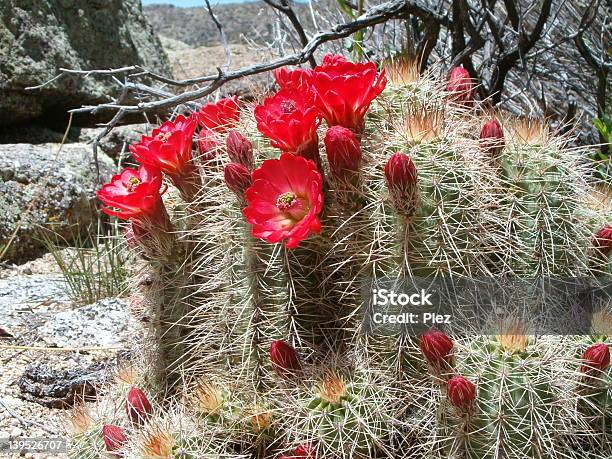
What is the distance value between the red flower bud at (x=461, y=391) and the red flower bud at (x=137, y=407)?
779 millimetres

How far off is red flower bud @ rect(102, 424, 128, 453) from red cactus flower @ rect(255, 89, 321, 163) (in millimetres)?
777

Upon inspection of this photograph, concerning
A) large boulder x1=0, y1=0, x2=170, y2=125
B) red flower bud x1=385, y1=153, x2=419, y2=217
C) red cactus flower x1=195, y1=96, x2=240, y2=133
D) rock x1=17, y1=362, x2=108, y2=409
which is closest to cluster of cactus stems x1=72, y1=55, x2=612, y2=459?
red flower bud x1=385, y1=153, x2=419, y2=217

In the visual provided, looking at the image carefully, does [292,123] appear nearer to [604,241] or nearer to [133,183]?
[133,183]

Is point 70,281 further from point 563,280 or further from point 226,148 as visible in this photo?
point 563,280

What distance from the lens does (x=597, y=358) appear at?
148 centimetres

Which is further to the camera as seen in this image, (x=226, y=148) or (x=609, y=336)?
(x=226, y=148)

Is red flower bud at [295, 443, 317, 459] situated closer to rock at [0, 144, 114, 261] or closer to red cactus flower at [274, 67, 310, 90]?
red cactus flower at [274, 67, 310, 90]

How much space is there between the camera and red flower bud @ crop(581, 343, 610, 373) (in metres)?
1.48

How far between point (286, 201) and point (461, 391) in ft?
1.83

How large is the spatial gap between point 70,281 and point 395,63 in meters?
1.88

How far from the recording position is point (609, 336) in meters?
1.56

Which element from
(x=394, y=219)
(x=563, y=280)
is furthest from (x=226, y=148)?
(x=563, y=280)

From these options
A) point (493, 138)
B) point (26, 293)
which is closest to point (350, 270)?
point (493, 138)

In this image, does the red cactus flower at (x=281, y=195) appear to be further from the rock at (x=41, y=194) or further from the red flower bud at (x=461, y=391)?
the rock at (x=41, y=194)
